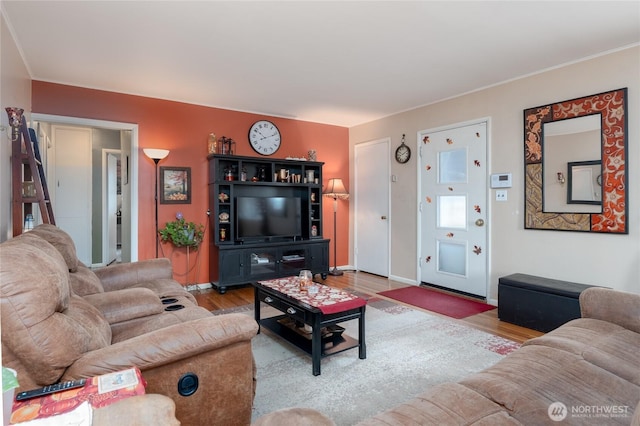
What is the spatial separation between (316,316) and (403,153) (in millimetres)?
3378

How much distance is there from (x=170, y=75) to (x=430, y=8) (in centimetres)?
264

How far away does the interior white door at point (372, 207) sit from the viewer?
17.5 ft

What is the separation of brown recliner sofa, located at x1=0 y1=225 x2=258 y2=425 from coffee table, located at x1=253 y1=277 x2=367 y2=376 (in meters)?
0.72

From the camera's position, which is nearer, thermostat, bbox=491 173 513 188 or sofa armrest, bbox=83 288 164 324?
sofa armrest, bbox=83 288 164 324

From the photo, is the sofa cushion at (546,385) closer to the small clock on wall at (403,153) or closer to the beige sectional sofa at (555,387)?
the beige sectional sofa at (555,387)

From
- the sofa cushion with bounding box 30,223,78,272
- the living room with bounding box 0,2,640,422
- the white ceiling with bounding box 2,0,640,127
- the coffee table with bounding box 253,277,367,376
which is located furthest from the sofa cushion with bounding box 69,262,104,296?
the white ceiling with bounding box 2,0,640,127

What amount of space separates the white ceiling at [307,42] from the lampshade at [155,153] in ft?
2.36

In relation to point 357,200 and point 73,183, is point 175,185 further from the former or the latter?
point 357,200

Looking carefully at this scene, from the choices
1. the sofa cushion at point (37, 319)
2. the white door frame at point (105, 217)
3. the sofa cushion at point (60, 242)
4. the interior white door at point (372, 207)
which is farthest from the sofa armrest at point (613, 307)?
the white door frame at point (105, 217)

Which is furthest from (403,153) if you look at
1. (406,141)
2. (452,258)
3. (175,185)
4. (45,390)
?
(45,390)

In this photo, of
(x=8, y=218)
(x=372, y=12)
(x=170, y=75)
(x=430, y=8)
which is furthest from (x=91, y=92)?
(x=430, y=8)

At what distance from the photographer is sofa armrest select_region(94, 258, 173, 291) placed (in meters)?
2.72

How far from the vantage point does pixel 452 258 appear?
437 centimetres

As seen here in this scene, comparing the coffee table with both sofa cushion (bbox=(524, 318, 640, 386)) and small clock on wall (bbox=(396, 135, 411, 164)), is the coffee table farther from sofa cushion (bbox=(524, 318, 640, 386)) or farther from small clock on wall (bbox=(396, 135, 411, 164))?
small clock on wall (bbox=(396, 135, 411, 164))
